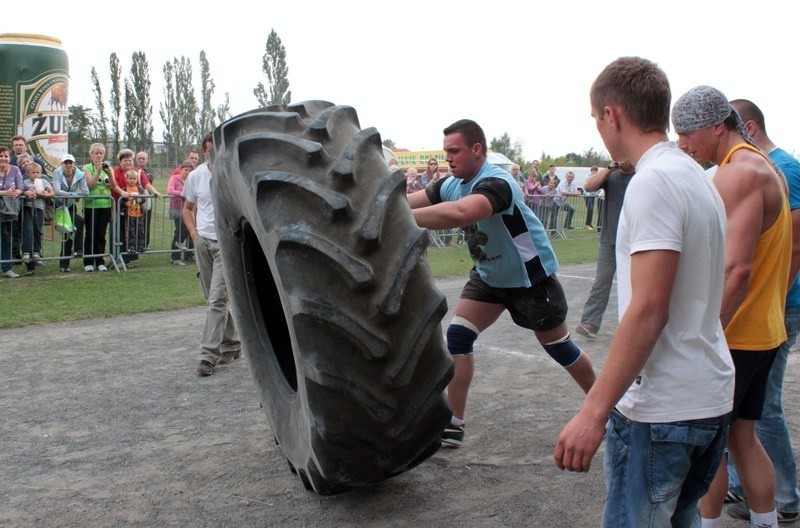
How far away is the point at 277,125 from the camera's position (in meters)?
3.45

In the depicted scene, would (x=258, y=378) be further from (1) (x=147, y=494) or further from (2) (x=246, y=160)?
(2) (x=246, y=160)

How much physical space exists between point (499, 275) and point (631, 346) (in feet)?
8.32

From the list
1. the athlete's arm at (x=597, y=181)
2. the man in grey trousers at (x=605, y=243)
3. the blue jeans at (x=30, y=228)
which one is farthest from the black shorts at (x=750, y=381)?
the blue jeans at (x=30, y=228)

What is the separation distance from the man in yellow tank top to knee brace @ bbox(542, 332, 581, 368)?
149 cm

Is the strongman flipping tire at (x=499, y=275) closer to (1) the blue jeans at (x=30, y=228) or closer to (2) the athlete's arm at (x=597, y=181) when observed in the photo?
(2) the athlete's arm at (x=597, y=181)

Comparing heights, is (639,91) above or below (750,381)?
above

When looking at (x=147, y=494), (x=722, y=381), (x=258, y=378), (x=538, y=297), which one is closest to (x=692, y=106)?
(x=722, y=381)

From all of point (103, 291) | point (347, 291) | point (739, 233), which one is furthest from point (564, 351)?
point (103, 291)

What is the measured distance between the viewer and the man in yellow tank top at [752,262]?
3.19 meters

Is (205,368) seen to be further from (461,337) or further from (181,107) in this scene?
(181,107)

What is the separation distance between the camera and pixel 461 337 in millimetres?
4793

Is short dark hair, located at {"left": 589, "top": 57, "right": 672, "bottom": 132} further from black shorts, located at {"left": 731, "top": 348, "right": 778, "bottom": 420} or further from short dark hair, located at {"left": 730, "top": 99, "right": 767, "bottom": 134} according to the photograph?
short dark hair, located at {"left": 730, "top": 99, "right": 767, "bottom": 134}

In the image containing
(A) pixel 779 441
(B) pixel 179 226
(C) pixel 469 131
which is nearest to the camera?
(A) pixel 779 441

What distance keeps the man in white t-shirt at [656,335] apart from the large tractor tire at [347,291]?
0.86m
